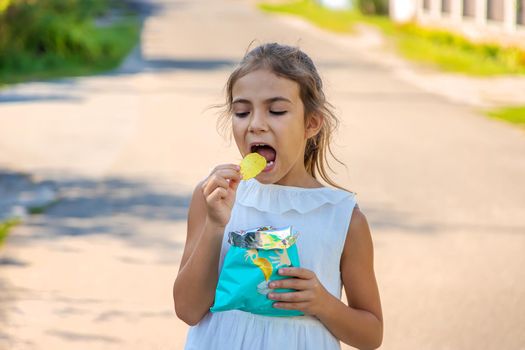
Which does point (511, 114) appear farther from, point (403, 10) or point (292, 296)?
point (403, 10)

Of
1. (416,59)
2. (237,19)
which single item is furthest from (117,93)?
(237,19)

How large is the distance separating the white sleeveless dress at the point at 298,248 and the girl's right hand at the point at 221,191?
17 cm

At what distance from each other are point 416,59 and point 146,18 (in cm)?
1650

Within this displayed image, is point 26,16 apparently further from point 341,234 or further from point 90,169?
point 341,234

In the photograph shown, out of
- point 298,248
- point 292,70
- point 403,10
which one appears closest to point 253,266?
point 298,248

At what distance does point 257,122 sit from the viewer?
2.77 m

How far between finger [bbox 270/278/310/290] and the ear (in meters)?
0.54

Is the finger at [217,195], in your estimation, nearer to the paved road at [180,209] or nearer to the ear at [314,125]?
the ear at [314,125]

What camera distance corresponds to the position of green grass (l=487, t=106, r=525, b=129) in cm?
1393

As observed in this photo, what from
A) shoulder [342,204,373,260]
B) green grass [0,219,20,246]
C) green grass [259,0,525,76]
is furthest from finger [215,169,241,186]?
green grass [259,0,525,76]

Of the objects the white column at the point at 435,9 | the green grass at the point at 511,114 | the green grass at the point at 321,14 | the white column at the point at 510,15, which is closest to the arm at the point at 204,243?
the green grass at the point at 511,114

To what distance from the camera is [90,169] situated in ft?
34.3

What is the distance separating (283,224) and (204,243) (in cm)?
25

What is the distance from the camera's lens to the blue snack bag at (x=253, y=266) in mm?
2521
